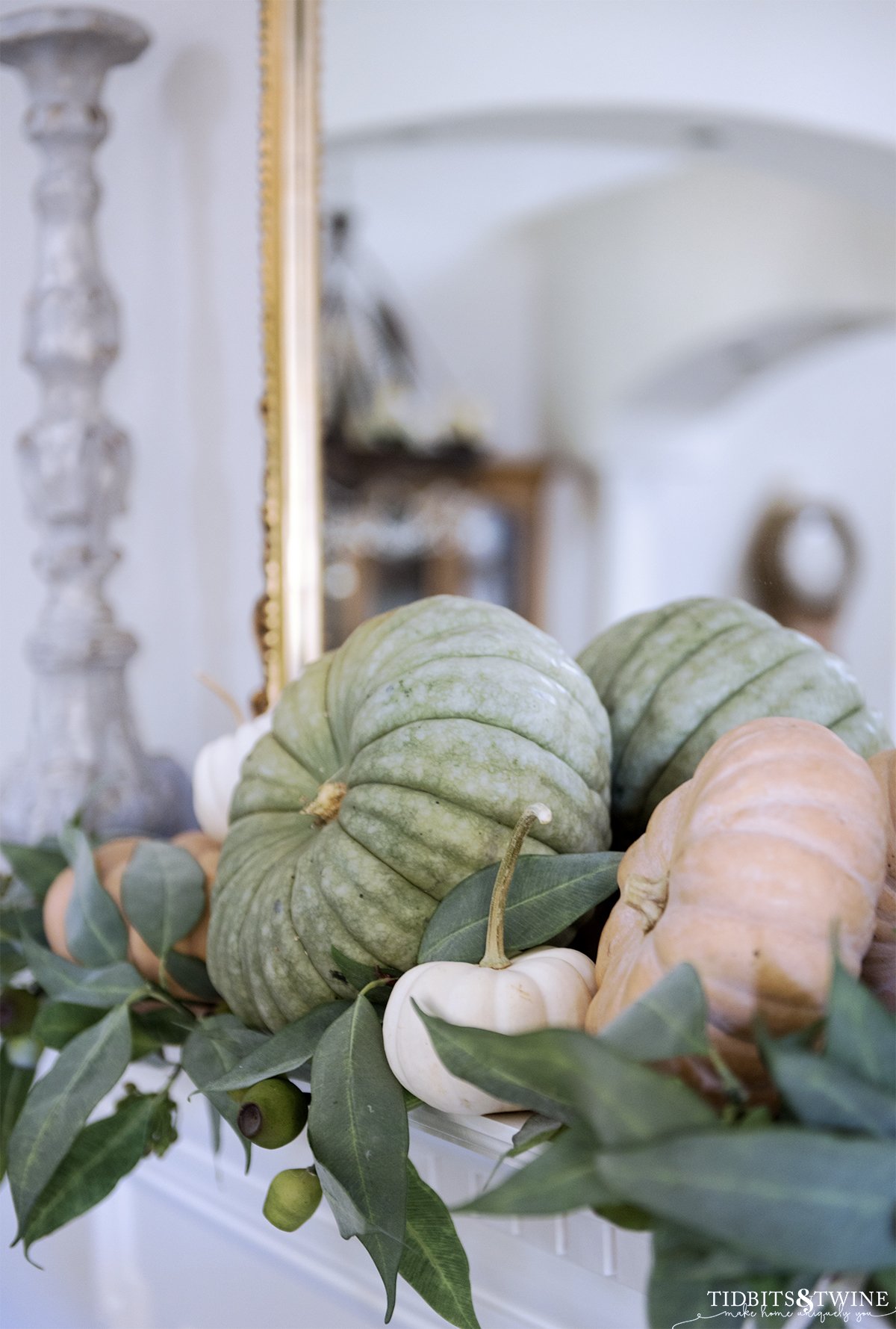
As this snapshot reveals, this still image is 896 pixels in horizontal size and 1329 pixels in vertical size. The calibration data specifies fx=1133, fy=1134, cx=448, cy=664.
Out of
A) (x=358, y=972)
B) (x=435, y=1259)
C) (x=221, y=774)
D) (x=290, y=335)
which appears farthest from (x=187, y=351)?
(x=435, y=1259)

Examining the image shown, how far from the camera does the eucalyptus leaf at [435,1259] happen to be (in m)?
0.42

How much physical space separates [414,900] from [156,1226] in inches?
18.0

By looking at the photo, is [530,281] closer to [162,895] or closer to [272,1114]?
[162,895]

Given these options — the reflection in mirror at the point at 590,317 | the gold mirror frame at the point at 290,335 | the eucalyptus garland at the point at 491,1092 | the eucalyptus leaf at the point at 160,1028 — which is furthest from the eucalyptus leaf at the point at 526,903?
the gold mirror frame at the point at 290,335

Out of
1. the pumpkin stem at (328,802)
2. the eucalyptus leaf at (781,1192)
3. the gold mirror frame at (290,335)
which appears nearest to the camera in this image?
the eucalyptus leaf at (781,1192)

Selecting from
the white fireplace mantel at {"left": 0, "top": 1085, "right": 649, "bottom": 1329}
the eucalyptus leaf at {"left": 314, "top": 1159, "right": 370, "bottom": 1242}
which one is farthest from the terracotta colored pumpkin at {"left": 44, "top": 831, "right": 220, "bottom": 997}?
the eucalyptus leaf at {"left": 314, "top": 1159, "right": 370, "bottom": 1242}

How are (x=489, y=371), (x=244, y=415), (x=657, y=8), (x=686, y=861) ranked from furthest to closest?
(x=489, y=371), (x=244, y=415), (x=657, y=8), (x=686, y=861)

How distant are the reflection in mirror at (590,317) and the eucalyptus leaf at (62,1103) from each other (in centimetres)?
41

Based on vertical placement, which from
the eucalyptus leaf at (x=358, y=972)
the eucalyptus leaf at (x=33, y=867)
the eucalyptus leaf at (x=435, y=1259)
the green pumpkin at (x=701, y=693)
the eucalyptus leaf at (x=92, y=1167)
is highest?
the green pumpkin at (x=701, y=693)

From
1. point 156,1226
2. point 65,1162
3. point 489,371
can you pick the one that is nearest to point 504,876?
point 65,1162

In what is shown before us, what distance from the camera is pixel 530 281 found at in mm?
1386

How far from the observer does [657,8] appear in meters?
0.72

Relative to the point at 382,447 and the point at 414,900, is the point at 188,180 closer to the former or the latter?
the point at 414,900

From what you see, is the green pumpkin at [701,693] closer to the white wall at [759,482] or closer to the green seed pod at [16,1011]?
the white wall at [759,482]
